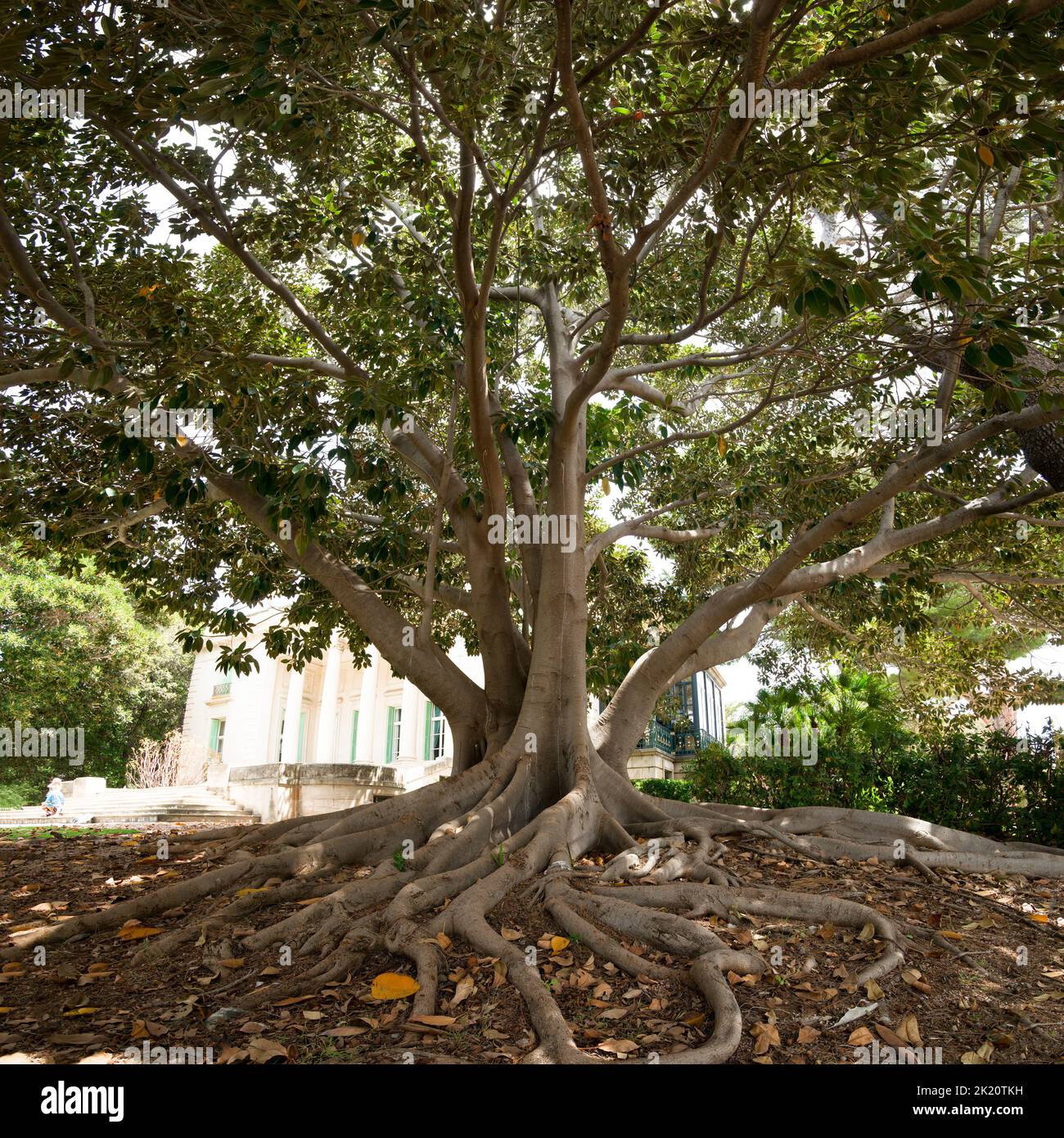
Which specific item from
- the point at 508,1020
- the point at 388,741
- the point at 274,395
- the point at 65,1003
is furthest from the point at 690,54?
the point at 388,741

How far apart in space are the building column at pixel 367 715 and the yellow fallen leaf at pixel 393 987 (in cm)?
2451

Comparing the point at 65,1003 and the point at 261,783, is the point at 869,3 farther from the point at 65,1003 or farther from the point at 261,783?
the point at 261,783

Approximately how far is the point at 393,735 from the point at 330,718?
9.50 ft

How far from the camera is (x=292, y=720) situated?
30.0 meters

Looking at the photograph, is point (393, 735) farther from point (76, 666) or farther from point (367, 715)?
point (76, 666)

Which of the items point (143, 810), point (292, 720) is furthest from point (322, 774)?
point (292, 720)

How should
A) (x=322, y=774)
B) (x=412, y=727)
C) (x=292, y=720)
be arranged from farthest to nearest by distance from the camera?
(x=292, y=720) → (x=412, y=727) → (x=322, y=774)

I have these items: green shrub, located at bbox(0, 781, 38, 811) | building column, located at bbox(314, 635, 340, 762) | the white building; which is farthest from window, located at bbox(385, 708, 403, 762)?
green shrub, located at bbox(0, 781, 38, 811)

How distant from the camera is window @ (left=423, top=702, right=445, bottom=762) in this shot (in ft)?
86.2

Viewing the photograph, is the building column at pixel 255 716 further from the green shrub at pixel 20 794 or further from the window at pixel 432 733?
the window at pixel 432 733

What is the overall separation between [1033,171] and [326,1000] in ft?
25.4

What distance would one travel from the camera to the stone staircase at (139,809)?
16.4 metres

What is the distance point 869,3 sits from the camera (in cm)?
619

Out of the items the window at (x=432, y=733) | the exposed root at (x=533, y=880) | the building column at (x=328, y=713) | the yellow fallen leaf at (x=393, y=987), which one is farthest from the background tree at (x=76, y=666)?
the yellow fallen leaf at (x=393, y=987)
